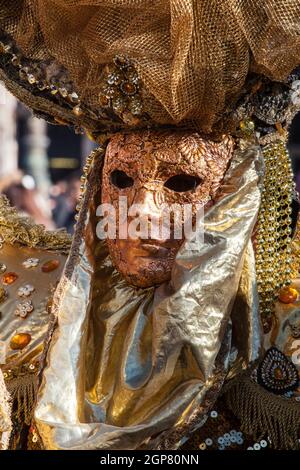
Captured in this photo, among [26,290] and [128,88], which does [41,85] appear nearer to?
[128,88]

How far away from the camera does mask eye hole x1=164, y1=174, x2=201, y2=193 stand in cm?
178

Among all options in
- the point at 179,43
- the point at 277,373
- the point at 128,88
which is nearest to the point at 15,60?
the point at 128,88

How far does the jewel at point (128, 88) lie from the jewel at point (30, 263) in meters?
0.58

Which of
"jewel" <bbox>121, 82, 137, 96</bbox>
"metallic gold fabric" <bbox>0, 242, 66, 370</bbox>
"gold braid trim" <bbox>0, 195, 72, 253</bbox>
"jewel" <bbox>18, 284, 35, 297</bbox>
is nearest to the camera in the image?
"jewel" <bbox>121, 82, 137, 96</bbox>

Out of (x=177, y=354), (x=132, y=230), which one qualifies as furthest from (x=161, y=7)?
(x=177, y=354)

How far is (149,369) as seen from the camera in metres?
1.73

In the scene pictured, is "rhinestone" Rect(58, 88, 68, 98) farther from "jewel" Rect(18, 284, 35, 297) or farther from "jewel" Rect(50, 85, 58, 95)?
"jewel" Rect(18, 284, 35, 297)

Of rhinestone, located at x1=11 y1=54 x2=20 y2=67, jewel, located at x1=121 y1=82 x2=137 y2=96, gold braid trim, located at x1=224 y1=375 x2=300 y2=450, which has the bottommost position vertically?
gold braid trim, located at x1=224 y1=375 x2=300 y2=450

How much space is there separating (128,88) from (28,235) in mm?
609

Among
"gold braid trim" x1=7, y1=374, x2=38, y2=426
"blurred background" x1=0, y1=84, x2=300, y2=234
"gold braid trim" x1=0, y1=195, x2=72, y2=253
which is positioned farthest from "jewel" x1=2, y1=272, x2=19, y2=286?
"blurred background" x1=0, y1=84, x2=300, y2=234

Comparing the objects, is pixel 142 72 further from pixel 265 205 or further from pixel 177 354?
pixel 177 354

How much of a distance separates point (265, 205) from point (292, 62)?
0.33 metres

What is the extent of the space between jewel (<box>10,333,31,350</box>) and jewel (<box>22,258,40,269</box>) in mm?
213

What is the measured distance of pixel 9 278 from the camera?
213 centimetres
